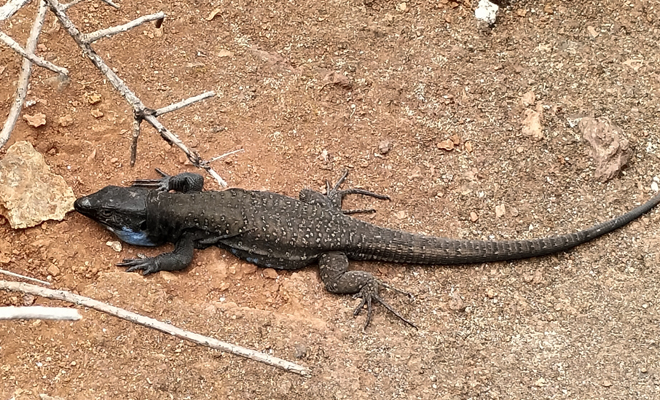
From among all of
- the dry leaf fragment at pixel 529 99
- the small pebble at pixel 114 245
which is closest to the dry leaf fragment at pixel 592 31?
the dry leaf fragment at pixel 529 99

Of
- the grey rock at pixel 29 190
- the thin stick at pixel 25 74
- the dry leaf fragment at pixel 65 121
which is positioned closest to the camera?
the thin stick at pixel 25 74

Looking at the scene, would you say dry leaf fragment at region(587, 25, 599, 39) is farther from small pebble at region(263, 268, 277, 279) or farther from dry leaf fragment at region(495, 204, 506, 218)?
small pebble at region(263, 268, 277, 279)

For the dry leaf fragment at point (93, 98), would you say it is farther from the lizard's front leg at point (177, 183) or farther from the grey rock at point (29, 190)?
the lizard's front leg at point (177, 183)

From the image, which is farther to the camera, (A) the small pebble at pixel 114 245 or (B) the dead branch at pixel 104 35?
(A) the small pebble at pixel 114 245

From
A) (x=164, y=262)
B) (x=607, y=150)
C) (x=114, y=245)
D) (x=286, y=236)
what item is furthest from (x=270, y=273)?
(x=607, y=150)

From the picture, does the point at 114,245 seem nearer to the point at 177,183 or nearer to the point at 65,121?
the point at 177,183

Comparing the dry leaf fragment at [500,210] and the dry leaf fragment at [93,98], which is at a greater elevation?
the dry leaf fragment at [93,98]
